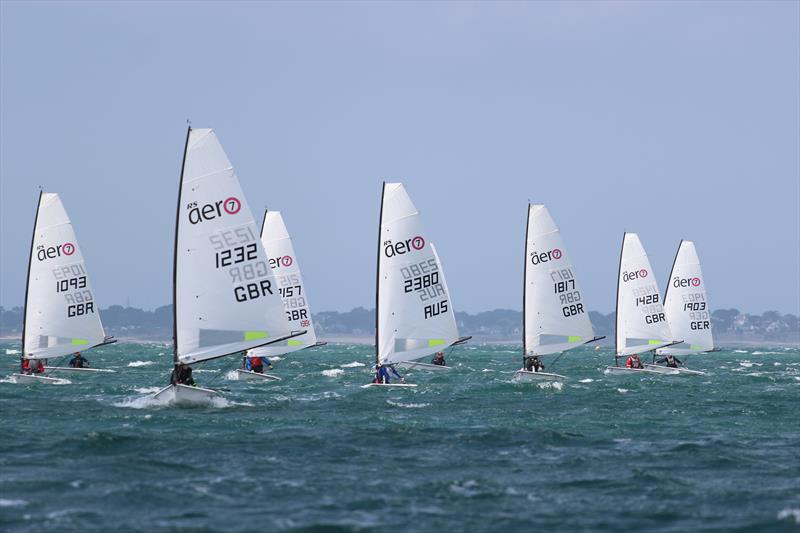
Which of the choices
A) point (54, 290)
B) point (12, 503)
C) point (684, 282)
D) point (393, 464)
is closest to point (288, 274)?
point (54, 290)

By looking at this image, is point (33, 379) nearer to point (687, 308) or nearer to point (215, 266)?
point (215, 266)

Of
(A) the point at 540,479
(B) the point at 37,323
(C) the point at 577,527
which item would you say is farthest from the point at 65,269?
(C) the point at 577,527

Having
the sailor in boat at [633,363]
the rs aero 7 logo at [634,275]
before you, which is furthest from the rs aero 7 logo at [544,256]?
the sailor in boat at [633,363]

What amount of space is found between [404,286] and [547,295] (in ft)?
32.1

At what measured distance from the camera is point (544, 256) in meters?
52.5

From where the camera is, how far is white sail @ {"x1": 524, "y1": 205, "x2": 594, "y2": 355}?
52250mm

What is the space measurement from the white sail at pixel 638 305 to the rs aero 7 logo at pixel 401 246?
19.3 meters

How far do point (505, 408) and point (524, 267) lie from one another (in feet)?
48.4

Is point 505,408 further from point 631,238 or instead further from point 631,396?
point 631,238

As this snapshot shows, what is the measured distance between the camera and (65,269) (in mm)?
49250

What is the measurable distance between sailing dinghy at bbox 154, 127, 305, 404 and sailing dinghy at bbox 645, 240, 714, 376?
38.1 meters

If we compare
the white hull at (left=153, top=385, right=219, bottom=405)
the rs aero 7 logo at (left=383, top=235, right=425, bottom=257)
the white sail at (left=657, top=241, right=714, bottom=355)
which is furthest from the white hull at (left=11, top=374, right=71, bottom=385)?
the white sail at (left=657, top=241, right=714, bottom=355)

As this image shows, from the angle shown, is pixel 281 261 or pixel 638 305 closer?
pixel 281 261

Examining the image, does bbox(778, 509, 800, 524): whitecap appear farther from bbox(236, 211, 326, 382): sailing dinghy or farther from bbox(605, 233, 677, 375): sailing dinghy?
bbox(605, 233, 677, 375): sailing dinghy
